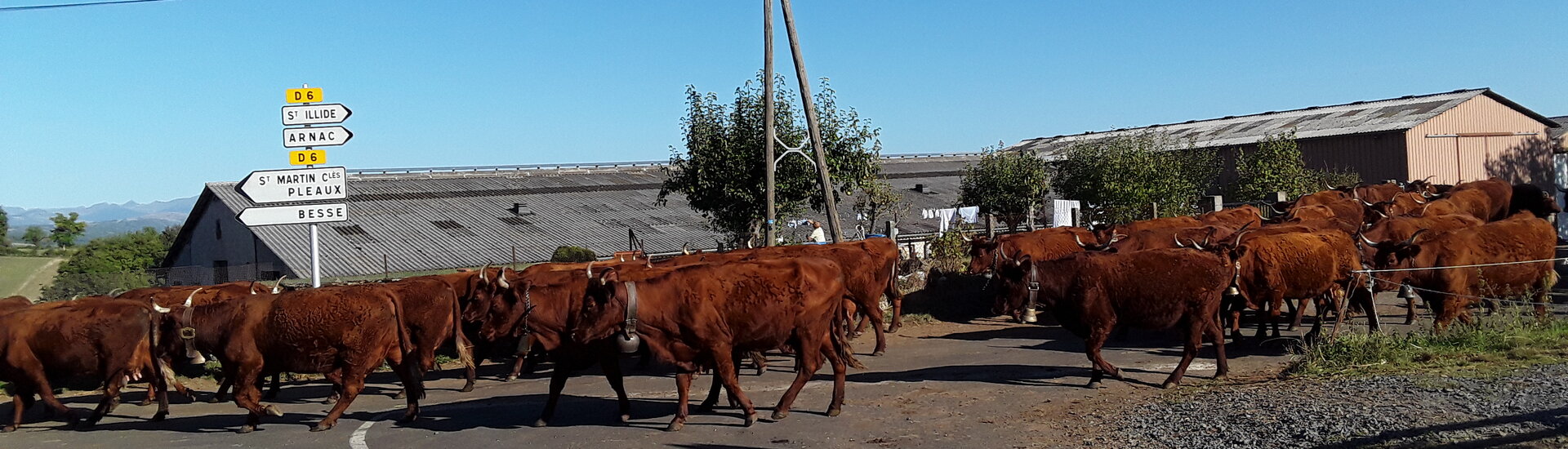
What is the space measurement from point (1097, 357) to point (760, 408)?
314cm

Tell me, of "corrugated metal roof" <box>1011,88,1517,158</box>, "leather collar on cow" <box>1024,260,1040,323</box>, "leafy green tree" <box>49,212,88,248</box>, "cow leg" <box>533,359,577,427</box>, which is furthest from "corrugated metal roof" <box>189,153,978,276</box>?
"leafy green tree" <box>49,212,88,248</box>

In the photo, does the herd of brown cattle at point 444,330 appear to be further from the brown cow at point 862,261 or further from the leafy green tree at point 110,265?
the leafy green tree at point 110,265

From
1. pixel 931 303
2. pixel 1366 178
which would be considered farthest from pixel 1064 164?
pixel 931 303

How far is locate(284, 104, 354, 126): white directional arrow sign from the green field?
17.1 m

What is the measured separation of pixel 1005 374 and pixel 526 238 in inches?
1099

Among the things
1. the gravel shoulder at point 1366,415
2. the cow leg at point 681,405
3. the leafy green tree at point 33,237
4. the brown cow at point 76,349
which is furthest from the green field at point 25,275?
the leafy green tree at point 33,237

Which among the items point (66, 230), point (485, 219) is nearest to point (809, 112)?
point (485, 219)

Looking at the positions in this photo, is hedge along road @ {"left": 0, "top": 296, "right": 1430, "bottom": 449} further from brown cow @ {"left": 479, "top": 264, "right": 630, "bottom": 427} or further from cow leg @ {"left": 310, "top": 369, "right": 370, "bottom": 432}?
brown cow @ {"left": 479, "top": 264, "right": 630, "bottom": 427}

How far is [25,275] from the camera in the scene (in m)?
38.6

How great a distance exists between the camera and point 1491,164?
39156 mm

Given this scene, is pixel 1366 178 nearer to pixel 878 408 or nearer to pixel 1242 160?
pixel 1242 160

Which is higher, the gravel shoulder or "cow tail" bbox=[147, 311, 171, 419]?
"cow tail" bbox=[147, 311, 171, 419]

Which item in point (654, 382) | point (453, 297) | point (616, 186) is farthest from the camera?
point (616, 186)

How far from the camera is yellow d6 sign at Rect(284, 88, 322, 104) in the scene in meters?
15.6
